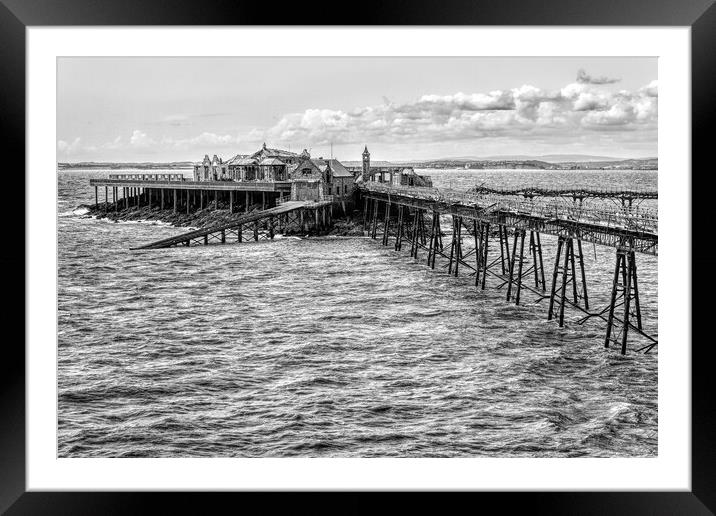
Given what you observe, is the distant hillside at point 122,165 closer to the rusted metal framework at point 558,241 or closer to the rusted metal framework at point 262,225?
the rusted metal framework at point 262,225

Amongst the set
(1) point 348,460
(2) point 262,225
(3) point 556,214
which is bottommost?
(1) point 348,460

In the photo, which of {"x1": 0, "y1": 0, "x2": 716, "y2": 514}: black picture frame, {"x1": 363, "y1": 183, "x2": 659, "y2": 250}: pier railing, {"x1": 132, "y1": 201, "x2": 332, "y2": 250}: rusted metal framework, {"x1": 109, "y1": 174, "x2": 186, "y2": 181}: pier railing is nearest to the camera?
{"x1": 0, "y1": 0, "x2": 716, "y2": 514}: black picture frame

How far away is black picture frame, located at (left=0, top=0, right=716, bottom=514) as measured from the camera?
47.5ft

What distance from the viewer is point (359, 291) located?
115ft

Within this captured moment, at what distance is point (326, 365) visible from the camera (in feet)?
78.6

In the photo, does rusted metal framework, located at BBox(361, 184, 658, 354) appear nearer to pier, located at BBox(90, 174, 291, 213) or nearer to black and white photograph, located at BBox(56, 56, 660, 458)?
black and white photograph, located at BBox(56, 56, 660, 458)

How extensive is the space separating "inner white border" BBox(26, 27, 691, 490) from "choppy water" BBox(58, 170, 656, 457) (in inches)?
50.9

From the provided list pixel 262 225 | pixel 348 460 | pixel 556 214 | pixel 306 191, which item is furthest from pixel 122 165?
pixel 348 460

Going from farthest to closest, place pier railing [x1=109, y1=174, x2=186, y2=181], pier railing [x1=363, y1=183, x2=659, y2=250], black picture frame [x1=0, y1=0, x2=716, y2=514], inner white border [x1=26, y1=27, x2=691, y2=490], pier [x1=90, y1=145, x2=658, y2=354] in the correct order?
pier railing [x1=109, y1=174, x2=186, y2=181], pier [x1=90, y1=145, x2=658, y2=354], pier railing [x1=363, y1=183, x2=659, y2=250], inner white border [x1=26, y1=27, x2=691, y2=490], black picture frame [x1=0, y1=0, x2=716, y2=514]

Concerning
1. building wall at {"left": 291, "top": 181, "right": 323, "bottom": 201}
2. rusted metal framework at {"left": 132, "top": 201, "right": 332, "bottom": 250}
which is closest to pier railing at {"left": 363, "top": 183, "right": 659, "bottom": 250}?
rusted metal framework at {"left": 132, "top": 201, "right": 332, "bottom": 250}

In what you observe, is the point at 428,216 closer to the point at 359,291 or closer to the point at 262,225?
the point at 262,225
